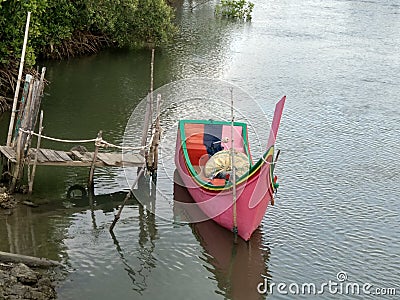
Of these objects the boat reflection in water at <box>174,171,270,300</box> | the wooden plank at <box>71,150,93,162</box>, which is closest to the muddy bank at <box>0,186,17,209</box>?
the wooden plank at <box>71,150,93,162</box>

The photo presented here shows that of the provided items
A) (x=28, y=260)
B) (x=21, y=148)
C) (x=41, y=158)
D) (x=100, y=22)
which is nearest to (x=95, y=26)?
(x=100, y=22)

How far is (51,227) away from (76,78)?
1248 centimetres

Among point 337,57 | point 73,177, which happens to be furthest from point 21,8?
point 337,57

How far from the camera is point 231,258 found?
12570 mm

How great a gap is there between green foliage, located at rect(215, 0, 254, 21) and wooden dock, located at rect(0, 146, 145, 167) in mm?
26121

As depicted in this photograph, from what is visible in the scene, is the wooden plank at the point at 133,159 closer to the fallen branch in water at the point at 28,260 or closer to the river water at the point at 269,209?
the river water at the point at 269,209

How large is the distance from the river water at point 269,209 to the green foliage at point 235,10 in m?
9.20

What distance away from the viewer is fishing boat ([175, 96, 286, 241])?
12289 mm

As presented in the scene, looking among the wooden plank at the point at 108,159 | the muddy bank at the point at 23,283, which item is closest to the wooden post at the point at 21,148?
the wooden plank at the point at 108,159

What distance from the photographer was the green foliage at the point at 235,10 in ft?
129

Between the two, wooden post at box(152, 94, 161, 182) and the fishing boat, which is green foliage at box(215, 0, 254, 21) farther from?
wooden post at box(152, 94, 161, 182)

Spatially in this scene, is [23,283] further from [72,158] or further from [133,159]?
[133,159]

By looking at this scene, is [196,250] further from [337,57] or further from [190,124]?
[337,57]

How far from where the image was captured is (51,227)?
512 inches
